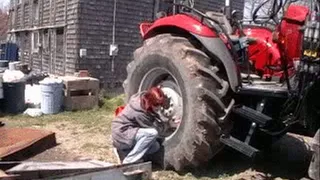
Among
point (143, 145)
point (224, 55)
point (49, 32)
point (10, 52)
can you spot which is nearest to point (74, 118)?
point (143, 145)

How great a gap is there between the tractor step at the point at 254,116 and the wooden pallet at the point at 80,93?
225 inches

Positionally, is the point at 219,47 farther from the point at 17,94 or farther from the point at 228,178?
the point at 17,94

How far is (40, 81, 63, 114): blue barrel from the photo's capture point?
9422 mm

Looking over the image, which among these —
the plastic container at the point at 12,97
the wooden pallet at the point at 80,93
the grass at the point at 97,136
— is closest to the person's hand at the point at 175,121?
the grass at the point at 97,136

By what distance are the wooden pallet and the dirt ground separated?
1.09 meters

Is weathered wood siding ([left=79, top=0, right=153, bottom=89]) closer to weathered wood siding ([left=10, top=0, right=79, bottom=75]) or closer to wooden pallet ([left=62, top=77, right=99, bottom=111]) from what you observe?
weathered wood siding ([left=10, top=0, right=79, bottom=75])

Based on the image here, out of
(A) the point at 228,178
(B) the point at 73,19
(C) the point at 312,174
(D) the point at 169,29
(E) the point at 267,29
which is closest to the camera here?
(C) the point at 312,174

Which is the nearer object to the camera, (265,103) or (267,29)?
(265,103)

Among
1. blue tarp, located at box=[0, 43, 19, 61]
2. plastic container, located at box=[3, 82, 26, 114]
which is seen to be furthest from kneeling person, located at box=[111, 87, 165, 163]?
blue tarp, located at box=[0, 43, 19, 61]

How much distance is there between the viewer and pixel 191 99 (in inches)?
189

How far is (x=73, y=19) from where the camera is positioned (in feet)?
41.0

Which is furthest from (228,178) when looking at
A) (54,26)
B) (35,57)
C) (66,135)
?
(35,57)

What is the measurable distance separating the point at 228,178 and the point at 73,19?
855cm

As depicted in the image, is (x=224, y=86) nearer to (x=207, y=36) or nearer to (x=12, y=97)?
(x=207, y=36)
